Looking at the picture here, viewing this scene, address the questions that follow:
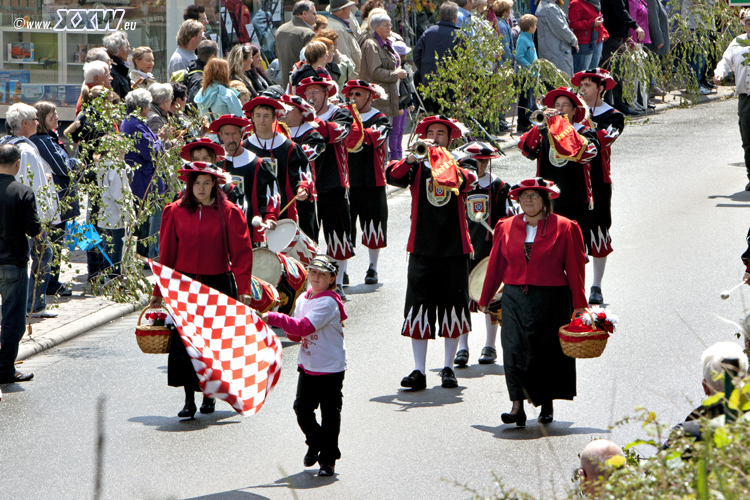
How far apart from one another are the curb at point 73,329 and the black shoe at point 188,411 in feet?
6.56

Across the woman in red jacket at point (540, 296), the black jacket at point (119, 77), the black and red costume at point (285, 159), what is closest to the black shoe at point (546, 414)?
the woman in red jacket at point (540, 296)

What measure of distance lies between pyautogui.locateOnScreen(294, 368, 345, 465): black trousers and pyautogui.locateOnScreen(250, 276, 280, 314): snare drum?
4.90 feet

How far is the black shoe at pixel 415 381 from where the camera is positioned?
805 centimetres

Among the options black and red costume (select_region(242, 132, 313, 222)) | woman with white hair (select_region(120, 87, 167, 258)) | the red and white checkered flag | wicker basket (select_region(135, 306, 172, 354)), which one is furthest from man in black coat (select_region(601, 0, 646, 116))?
the red and white checkered flag

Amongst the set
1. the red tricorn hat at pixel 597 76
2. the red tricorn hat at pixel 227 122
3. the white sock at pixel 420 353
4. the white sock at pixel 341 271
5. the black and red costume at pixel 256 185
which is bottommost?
the white sock at pixel 420 353

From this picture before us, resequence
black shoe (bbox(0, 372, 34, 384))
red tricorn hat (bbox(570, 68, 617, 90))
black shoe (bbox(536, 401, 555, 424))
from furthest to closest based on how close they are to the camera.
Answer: red tricorn hat (bbox(570, 68, 617, 90)), black shoe (bbox(0, 372, 34, 384)), black shoe (bbox(536, 401, 555, 424))

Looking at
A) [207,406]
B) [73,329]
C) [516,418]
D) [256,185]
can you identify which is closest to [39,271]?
[73,329]

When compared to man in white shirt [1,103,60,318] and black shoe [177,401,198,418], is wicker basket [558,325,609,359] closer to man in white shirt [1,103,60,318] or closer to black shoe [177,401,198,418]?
black shoe [177,401,198,418]

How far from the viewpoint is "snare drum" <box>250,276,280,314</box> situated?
7.88 meters

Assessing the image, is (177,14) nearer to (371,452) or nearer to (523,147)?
(523,147)

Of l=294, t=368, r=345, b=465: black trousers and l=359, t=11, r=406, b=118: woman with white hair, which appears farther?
l=359, t=11, r=406, b=118: woman with white hair

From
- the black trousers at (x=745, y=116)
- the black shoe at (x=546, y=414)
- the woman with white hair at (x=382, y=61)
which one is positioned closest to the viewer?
the black shoe at (x=546, y=414)

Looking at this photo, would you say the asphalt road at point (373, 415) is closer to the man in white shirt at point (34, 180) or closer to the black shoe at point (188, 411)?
the black shoe at point (188, 411)

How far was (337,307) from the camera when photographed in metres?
6.43
